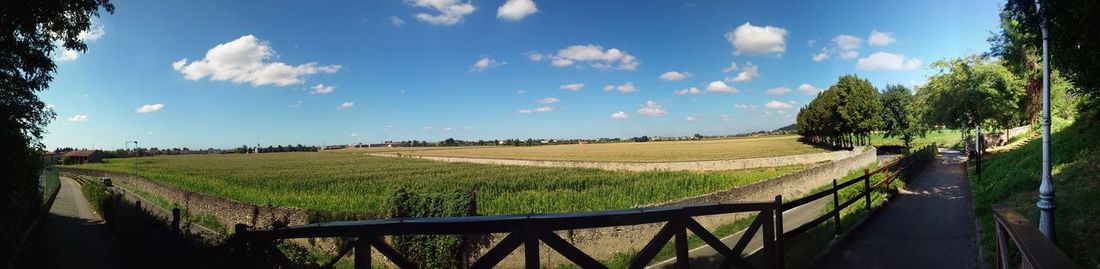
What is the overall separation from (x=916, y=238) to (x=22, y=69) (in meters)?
17.8

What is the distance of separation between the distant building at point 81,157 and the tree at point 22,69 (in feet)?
449

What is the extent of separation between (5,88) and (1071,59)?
66.9ft

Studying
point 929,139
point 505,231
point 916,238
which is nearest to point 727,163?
point 916,238

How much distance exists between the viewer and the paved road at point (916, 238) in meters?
6.85

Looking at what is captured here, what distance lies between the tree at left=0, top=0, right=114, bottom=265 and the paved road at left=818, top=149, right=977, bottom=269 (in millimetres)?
13346

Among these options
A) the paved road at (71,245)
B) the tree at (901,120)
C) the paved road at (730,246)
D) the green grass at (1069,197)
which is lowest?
the paved road at (730,246)

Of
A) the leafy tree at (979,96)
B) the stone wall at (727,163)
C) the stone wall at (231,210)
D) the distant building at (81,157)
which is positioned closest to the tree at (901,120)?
the leafy tree at (979,96)

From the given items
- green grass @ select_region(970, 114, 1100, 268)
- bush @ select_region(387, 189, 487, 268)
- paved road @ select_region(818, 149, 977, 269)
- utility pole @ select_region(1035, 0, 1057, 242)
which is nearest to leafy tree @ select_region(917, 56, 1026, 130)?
green grass @ select_region(970, 114, 1100, 268)

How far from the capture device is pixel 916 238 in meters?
8.29

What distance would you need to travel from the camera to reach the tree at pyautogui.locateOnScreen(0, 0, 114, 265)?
8.19 metres

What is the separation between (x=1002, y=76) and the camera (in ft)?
110

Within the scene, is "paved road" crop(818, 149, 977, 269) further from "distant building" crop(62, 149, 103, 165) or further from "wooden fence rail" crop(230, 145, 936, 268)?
"distant building" crop(62, 149, 103, 165)

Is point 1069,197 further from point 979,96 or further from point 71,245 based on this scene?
point 979,96

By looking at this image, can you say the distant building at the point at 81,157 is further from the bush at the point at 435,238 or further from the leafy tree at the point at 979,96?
the leafy tree at the point at 979,96
